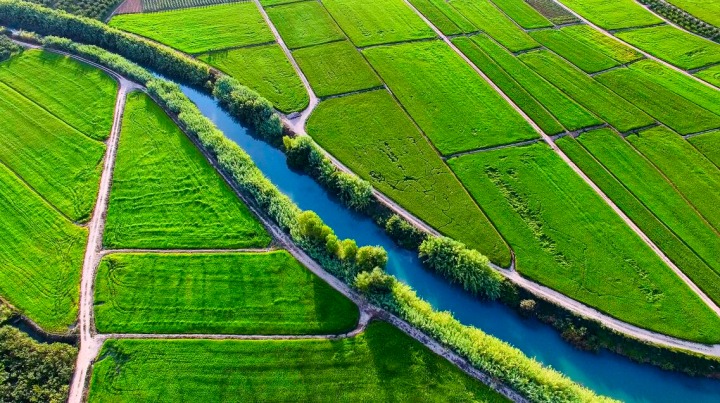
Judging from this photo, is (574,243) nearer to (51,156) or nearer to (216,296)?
(216,296)

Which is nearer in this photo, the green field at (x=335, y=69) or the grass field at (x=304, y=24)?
the green field at (x=335, y=69)

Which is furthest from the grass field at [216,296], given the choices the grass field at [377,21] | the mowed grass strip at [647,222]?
the grass field at [377,21]

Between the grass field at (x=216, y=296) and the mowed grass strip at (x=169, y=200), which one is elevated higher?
the mowed grass strip at (x=169, y=200)

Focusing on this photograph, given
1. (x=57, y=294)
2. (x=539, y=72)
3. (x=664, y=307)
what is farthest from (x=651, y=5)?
(x=57, y=294)

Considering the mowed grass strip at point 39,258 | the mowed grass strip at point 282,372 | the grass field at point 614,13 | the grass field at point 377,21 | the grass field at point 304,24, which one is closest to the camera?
the mowed grass strip at point 282,372

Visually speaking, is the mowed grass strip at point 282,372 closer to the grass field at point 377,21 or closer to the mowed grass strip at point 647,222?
the mowed grass strip at point 647,222

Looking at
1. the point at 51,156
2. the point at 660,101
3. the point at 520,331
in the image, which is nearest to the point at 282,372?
the point at 520,331
